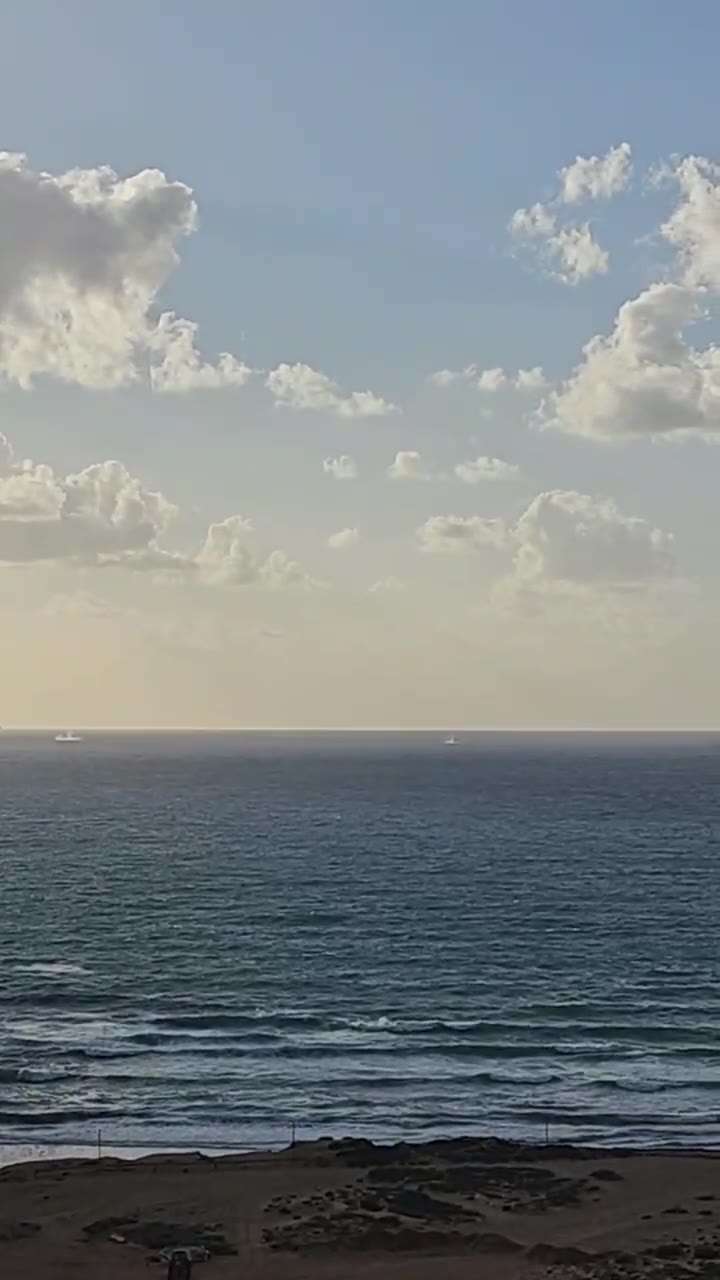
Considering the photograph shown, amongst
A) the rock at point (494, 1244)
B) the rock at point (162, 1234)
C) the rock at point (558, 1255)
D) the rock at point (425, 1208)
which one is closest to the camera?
the rock at point (558, 1255)

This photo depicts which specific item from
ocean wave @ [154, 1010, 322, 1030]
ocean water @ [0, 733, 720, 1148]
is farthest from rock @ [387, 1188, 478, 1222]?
ocean wave @ [154, 1010, 322, 1030]

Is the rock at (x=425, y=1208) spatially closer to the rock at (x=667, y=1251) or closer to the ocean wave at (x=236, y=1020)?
the rock at (x=667, y=1251)

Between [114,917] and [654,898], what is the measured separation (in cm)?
4839

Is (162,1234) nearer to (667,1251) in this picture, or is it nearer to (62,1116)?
(62,1116)

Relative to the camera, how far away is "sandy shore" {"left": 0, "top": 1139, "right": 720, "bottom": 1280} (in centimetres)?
4344

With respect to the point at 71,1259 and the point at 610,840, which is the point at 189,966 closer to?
the point at 71,1259

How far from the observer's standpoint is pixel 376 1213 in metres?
47.7

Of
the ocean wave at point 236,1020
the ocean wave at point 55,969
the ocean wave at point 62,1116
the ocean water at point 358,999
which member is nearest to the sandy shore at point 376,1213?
the ocean water at point 358,999

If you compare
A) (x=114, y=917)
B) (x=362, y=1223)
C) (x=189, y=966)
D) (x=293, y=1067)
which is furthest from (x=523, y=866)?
(x=362, y=1223)

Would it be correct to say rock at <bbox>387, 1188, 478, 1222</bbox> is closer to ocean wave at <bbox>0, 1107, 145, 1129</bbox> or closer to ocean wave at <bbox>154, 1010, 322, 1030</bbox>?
ocean wave at <bbox>0, 1107, 145, 1129</bbox>

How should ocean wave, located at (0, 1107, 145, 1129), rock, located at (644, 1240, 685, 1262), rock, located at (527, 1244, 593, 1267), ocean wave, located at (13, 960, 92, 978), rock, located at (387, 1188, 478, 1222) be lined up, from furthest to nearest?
ocean wave, located at (13, 960, 92, 978), ocean wave, located at (0, 1107, 145, 1129), rock, located at (387, 1188, 478, 1222), rock, located at (644, 1240, 685, 1262), rock, located at (527, 1244, 593, 1267)

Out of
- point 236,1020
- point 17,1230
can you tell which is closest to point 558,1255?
point 17,1230

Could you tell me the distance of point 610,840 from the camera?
555 ft

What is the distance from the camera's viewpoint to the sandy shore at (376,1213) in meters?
43.4
